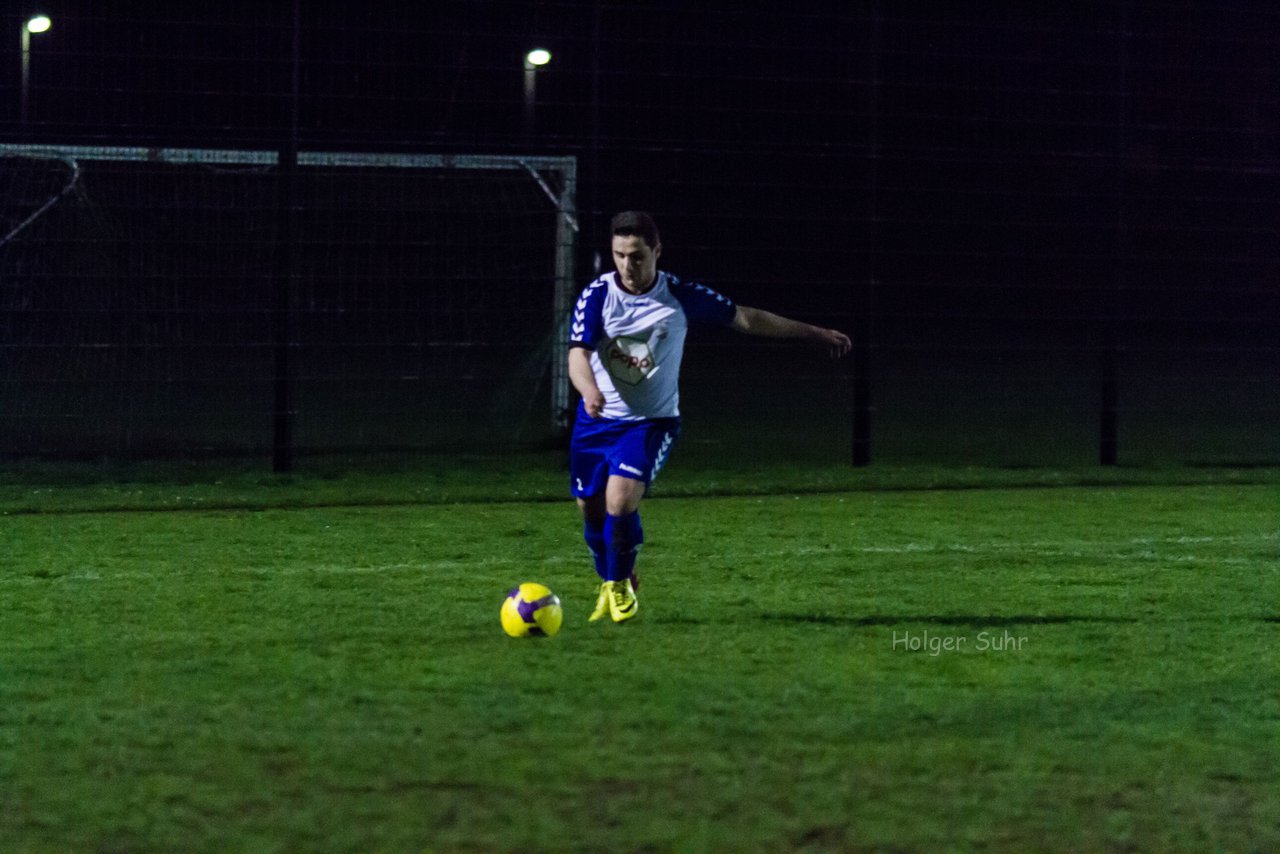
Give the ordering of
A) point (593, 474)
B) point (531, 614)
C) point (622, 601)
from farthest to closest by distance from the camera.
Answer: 1. point (593, 474)
2. point (622, 601)
3. point (531, 614)

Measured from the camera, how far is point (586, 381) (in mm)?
6992

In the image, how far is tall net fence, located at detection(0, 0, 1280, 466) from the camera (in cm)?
1252

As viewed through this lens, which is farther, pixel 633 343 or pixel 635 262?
pixel 633 343

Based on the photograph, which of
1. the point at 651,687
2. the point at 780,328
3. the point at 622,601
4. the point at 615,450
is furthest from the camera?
the point at 780,328

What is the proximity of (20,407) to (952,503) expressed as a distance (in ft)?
19.8

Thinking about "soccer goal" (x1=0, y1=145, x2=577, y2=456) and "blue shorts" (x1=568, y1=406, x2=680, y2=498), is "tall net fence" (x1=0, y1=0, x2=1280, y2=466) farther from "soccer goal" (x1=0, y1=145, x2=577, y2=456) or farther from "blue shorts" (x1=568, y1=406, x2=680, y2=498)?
"blue shorts" (x1=568, y1=406, x2=680, y2=498)

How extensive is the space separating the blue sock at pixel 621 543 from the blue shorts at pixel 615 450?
16 cm

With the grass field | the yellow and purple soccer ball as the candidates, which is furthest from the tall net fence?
the yellow and purple soccer ball

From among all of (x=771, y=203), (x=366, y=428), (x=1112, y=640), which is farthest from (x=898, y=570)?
(x=366, y=428)

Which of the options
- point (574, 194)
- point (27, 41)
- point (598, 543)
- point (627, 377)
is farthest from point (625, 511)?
point (27, 41)

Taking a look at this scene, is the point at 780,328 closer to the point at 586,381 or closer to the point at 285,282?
the point at 586,381

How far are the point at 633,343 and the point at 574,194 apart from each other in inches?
242

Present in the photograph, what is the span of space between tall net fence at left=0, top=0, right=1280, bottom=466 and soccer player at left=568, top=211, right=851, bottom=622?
5.61 meters

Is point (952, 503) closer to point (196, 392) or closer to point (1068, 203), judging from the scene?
point (1068, 203)
